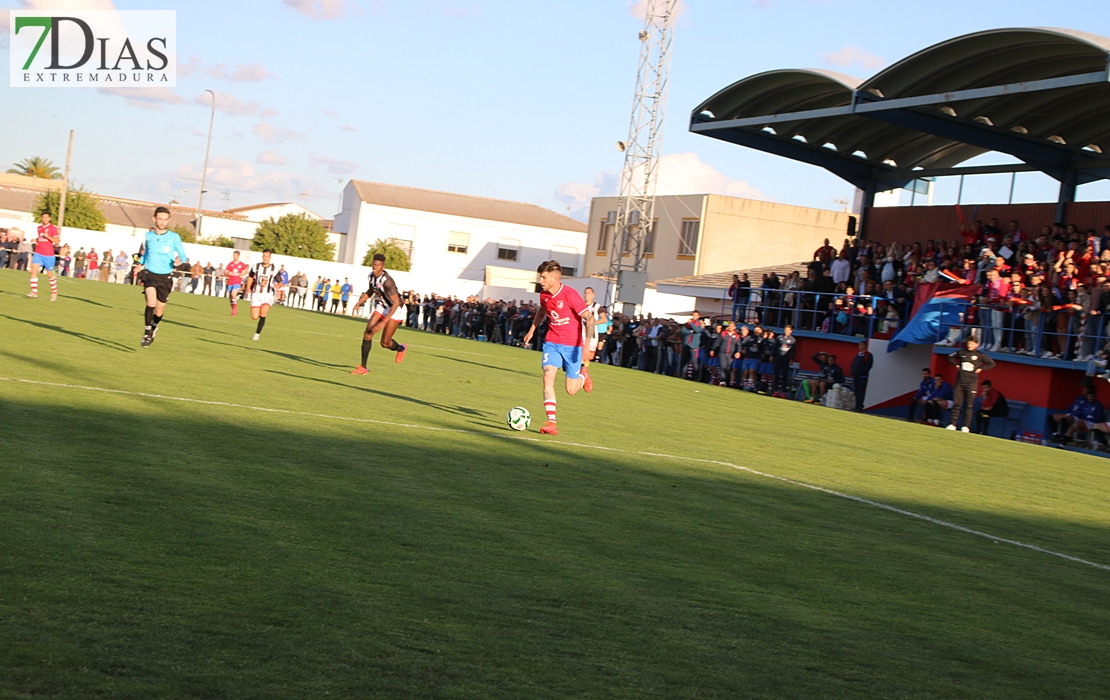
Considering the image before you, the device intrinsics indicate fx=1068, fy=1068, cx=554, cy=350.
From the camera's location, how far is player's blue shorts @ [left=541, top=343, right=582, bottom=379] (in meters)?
12.0

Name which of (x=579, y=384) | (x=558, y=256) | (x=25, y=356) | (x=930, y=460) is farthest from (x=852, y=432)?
(x=558, y=256)

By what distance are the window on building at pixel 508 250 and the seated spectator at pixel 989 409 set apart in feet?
211

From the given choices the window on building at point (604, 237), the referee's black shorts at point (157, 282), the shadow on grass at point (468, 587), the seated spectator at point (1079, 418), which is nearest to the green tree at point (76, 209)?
the window on building at point (604, 237)

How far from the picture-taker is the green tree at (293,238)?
79.3m

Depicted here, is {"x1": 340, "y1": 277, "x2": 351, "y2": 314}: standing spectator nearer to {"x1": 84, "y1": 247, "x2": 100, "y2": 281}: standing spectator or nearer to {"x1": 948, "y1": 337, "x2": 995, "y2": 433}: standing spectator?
{"x1": 84, "y1": 247, "x2": 100, "y2": 281}: standing spectator

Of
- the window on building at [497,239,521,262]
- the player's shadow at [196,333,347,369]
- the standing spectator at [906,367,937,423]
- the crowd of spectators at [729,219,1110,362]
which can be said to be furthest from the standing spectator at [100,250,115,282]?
the standing spectator at [906,367,937,423]

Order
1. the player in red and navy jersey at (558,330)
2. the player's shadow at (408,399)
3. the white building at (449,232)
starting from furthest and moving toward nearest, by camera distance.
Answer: the white building at (449,232) → the player's shadow at (408,399) → the player in red and navy jersey at (558,330)

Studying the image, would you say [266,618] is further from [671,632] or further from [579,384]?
[579,384]

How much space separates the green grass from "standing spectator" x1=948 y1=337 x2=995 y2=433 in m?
9.46

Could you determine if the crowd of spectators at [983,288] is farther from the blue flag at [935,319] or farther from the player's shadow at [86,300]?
the player's shadow at [86,300]

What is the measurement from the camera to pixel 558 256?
86.4 meters

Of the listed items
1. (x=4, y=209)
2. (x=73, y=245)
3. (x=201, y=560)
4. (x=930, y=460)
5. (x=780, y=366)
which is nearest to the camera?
(x=201, y=560)

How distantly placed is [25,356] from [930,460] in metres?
11.5

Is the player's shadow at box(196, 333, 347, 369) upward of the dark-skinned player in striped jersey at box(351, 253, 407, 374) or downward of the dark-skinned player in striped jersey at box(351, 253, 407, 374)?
downward
